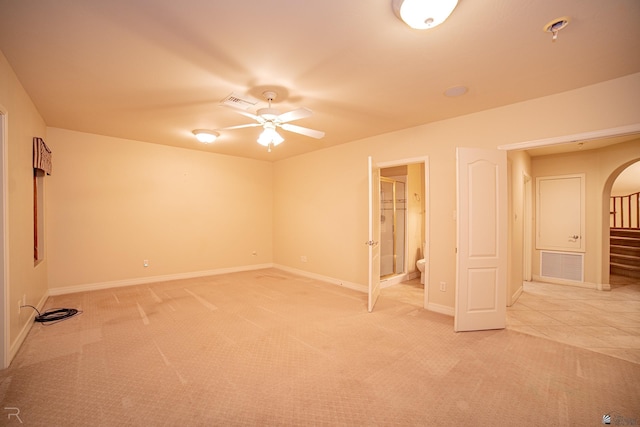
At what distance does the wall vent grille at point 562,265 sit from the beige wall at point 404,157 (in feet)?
11.0

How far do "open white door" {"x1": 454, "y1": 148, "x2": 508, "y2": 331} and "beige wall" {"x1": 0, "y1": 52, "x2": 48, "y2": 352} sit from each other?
4.57 meters

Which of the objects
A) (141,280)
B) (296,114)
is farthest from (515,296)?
(141,280)

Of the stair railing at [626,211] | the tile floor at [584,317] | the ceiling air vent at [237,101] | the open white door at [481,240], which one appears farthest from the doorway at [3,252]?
the stair railing at [626,211]

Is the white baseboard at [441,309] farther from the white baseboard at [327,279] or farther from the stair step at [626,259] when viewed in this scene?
the stair step at [626,259]

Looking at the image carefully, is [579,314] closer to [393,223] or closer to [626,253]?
[393,223]

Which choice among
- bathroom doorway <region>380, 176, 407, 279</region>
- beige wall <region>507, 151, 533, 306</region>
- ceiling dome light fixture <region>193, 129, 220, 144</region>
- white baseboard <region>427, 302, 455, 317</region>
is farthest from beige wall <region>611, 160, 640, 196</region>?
ceiling dome light fixture <region>193, 129, 220, 144</region>

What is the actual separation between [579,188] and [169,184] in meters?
8.08

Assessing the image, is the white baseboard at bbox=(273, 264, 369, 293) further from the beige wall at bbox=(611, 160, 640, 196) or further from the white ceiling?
the beige wall at bbox=(611, 160, 640, 196)

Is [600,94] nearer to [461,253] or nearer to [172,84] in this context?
[461,253]

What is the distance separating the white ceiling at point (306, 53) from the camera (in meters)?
1.82

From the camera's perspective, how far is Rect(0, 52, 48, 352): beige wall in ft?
8.27

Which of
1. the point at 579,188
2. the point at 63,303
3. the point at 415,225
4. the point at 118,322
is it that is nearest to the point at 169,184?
the point at 63,303

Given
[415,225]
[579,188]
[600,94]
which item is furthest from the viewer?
[415,225]

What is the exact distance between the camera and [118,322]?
340cm
